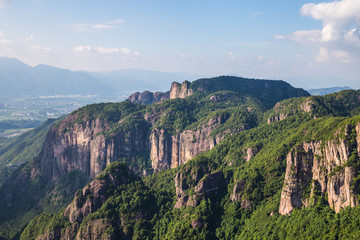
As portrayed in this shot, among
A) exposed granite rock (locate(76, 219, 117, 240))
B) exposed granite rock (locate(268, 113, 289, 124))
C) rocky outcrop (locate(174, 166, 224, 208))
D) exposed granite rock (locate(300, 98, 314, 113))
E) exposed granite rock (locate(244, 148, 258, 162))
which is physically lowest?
exposed granite rock (locate(76, 219, 117, 240))

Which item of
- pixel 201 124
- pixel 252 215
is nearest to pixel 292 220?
pixel 252 215

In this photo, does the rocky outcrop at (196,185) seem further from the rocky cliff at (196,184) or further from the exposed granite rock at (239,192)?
the exposed granite rock at (239,192)

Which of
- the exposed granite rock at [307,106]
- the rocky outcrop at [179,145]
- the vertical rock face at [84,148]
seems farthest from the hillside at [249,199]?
the vertical rock face at [84,148]

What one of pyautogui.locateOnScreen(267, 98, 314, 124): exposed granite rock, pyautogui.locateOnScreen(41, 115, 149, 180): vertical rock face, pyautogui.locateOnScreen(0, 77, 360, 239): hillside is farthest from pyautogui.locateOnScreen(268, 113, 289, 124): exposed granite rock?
pyautogui.locateOnScreen(41, 115, 149, 180): vertical rock face

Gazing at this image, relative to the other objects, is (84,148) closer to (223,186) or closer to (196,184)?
(196,184)

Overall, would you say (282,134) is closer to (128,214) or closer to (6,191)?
(128,214)

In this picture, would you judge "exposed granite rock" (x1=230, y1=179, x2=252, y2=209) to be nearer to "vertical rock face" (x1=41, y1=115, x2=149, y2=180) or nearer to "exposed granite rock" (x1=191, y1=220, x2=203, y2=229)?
"exposed granite rock" (x1=191, y1=220, x2=203, y2=229)
